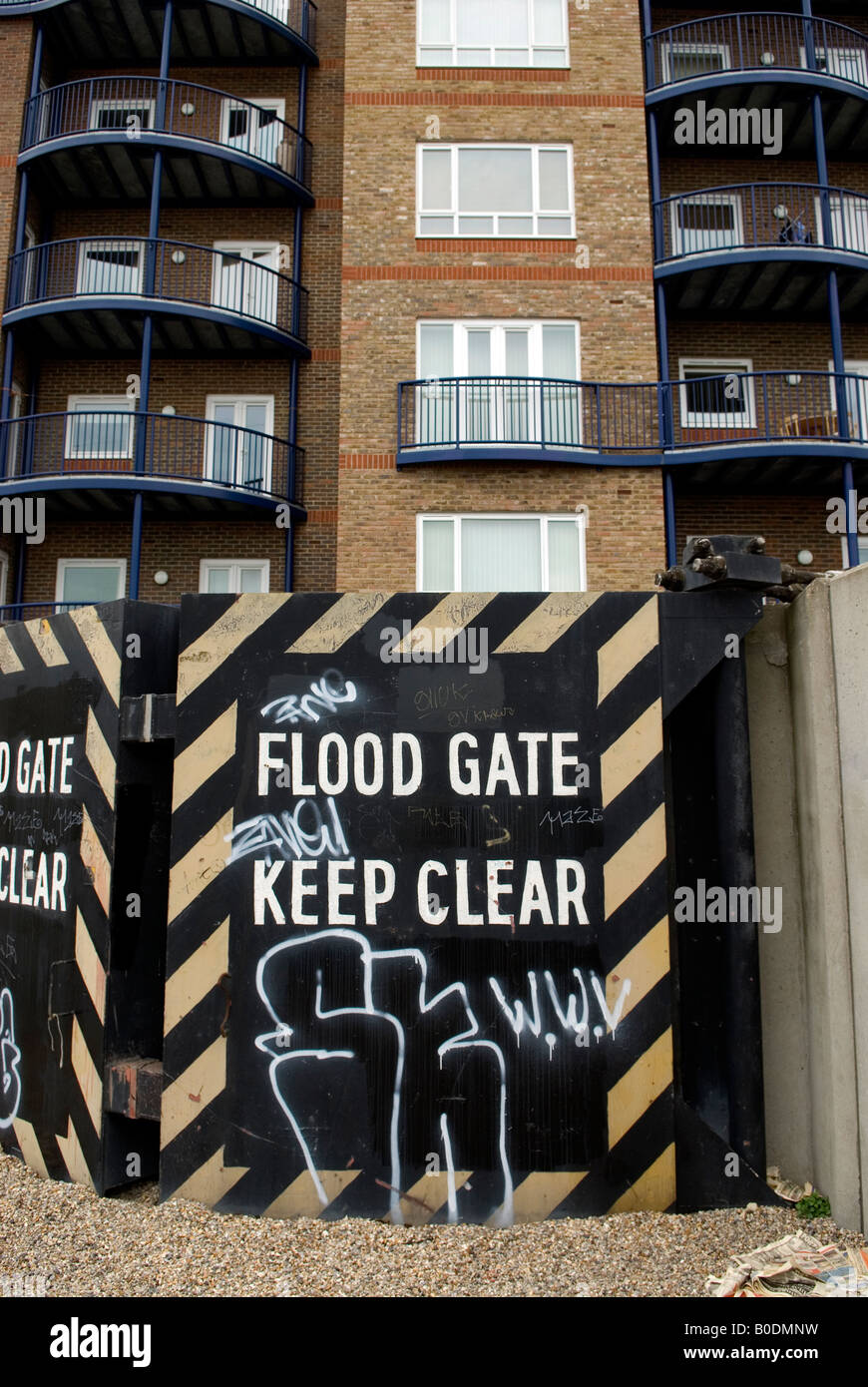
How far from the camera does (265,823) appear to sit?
3789 millimetres

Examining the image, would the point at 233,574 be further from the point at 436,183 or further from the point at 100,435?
the point at 436,183

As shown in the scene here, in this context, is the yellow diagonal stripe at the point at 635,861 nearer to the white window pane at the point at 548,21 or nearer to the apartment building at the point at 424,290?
the apartment building at the point at 424,290

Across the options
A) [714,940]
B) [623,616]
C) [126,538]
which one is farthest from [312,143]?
[714,940]

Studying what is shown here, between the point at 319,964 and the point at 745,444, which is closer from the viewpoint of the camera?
the point at 319,964

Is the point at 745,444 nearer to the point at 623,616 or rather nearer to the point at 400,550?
the point at 400,550

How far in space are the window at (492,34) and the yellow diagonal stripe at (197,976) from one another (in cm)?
1682

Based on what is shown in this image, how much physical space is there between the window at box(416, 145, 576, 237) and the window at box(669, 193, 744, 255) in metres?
2.45

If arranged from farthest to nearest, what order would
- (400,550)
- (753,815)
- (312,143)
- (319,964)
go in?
1. (312,143)
2. (400,550)
3. (753,815)
4. (319,964)

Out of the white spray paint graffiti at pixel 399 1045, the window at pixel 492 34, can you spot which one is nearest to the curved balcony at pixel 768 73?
the window at pixel 492 34

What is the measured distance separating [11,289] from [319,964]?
16.8 meters

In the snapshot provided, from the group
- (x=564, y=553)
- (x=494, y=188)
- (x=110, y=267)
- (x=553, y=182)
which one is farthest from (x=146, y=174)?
(x=564, y=553)

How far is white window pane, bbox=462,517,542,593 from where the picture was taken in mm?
14000

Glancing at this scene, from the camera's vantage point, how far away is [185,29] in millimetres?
16578

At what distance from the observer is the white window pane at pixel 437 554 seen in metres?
14.0
